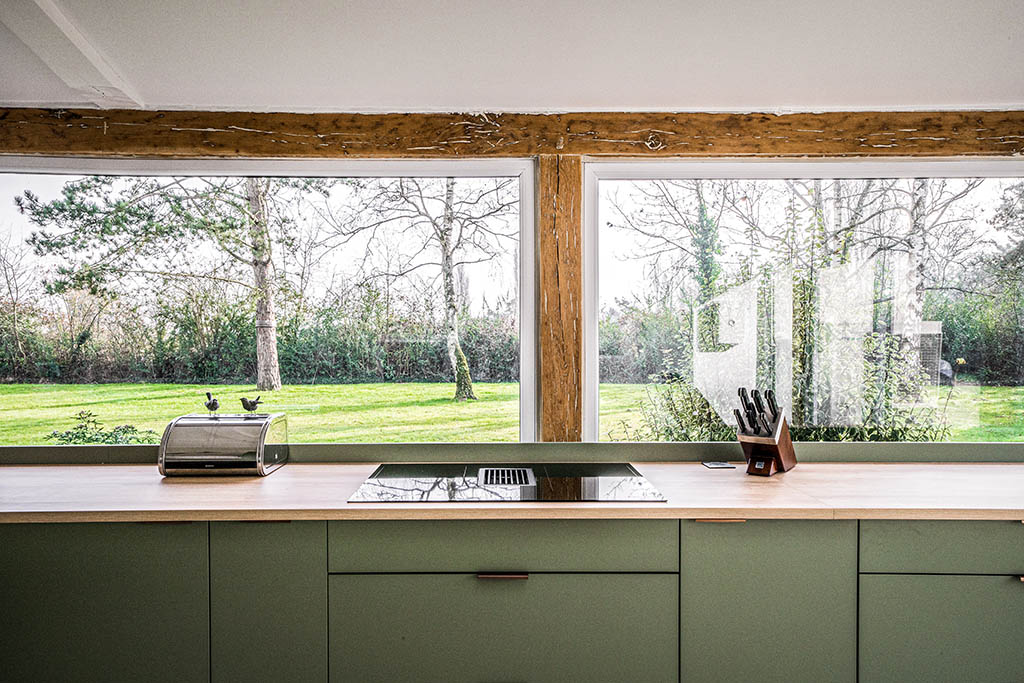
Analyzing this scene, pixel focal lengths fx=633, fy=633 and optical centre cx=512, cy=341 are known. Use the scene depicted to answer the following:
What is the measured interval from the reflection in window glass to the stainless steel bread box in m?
1.34

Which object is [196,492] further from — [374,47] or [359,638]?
[374,47]

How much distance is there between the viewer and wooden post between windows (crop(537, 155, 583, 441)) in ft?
8.14

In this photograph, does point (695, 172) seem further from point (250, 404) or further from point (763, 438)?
point (250, 404)

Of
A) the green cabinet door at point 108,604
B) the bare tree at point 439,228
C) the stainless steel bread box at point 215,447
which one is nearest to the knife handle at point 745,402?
the bare tree at point 439,228

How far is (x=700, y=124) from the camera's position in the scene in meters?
2.47

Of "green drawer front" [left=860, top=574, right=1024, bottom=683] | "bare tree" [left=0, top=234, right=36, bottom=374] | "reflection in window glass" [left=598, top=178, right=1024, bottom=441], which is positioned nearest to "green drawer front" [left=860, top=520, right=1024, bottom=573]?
"green drawer front" [left=860, top=574, right=1024, bottom=683]

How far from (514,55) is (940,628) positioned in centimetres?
213

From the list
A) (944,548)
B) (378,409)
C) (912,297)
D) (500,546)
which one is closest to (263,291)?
(378,409)

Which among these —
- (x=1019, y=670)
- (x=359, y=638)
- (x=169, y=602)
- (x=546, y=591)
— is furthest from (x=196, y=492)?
(x=1019, y=670)

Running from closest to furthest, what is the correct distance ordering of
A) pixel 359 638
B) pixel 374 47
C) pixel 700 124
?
pixel 359 638 → pixel 374 47 → pixel 700 124

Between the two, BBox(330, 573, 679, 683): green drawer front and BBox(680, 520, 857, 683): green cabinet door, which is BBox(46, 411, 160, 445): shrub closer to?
BBox(330, 573, 679, 683): green drawer front

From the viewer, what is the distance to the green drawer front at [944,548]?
1.82m

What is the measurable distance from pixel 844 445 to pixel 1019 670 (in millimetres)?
879

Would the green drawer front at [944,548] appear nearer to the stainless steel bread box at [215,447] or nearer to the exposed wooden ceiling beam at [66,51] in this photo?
the stainless steel bread box at [215,447]
